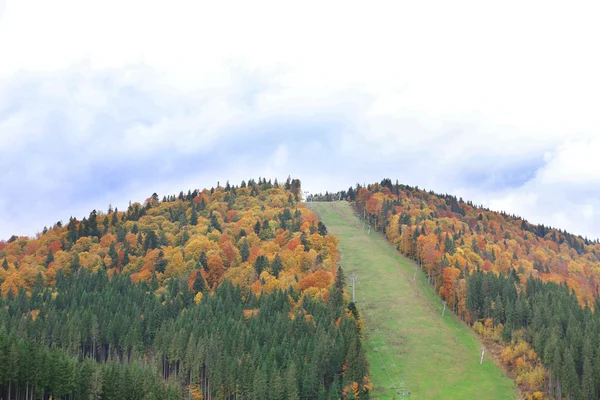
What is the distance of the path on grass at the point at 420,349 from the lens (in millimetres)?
126750

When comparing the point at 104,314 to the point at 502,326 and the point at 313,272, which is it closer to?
the point at 313,272

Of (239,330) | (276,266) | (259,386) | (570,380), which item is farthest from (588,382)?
(276,266)

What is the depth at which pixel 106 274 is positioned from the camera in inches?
7594

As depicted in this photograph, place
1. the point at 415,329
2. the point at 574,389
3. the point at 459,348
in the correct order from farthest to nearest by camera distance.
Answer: the point at 415,329 → the point at 459,348 → the point at 574,389

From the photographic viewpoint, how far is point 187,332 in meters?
138

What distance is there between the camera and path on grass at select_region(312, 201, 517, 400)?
127 meters

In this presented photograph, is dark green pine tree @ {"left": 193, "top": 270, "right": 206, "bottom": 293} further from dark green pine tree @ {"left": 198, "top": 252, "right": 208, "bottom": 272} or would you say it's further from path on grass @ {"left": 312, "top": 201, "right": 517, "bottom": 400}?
path on grass @ {"left": 312, "top": 201, "right": 517, "bottom": 400}

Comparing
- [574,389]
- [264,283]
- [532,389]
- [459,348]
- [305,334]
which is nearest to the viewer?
[574,389]

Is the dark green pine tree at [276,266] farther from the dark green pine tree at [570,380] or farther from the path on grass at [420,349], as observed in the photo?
the dark green pine tree at [570,380]

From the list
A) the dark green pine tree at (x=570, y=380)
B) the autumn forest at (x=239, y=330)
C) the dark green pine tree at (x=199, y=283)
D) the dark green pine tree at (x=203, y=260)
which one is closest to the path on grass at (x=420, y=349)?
the autumn forest at (x=239, y=330)

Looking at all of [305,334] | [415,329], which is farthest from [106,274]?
[415,329]

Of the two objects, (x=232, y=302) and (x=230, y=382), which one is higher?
(x=232, y=302)

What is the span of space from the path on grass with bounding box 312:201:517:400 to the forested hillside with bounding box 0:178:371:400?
396 inches

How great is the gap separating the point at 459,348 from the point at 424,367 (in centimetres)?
1778
